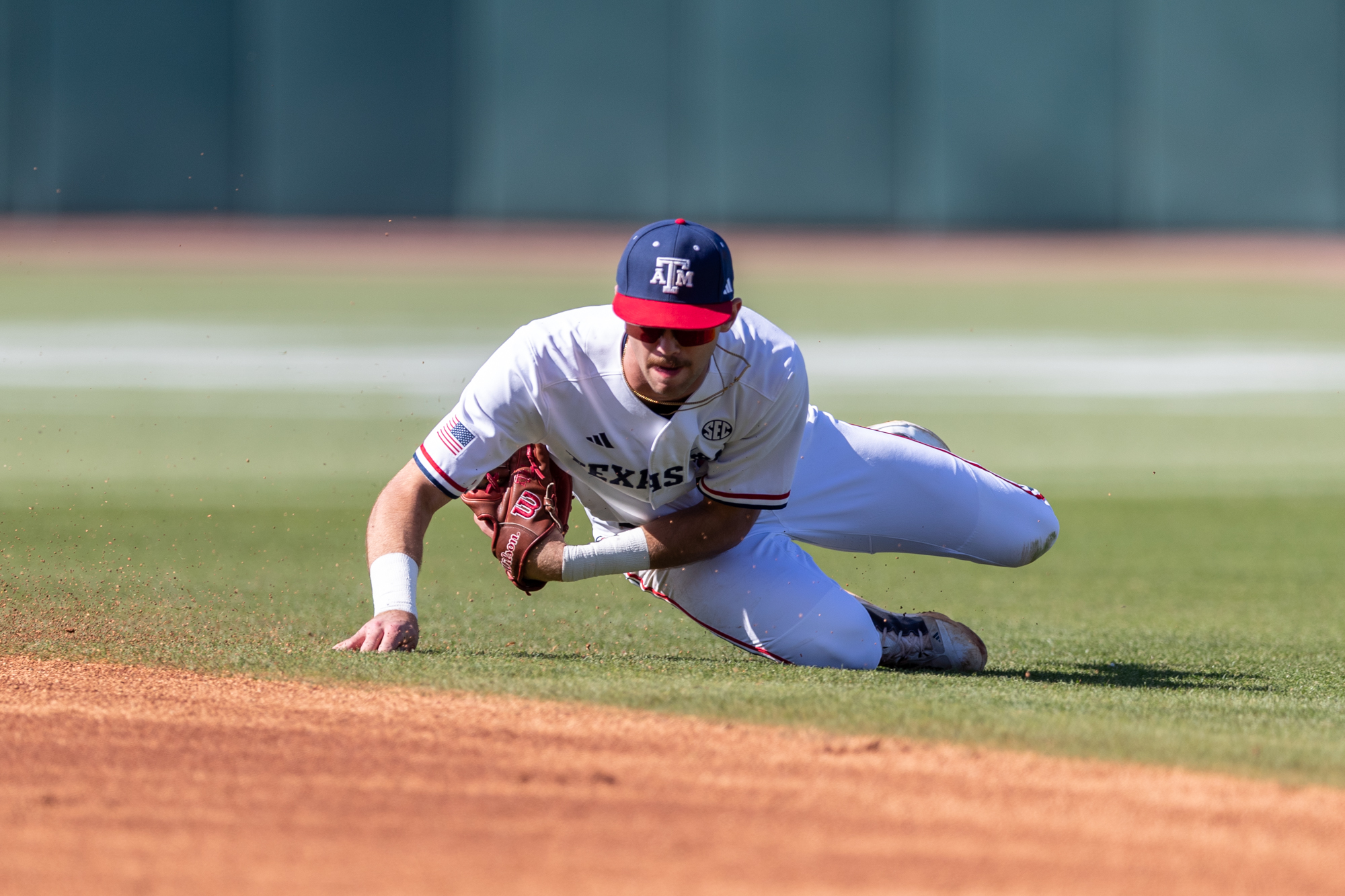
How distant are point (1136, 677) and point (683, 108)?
22.9 m

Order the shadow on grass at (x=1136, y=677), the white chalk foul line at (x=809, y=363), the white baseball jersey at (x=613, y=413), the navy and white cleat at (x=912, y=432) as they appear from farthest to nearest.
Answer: the white chalk foul line at (x=809, y=363), the navy and white cleat at (x=912, y=432), the shadow on grass at (x=1136, y=677), the white baseball jersey at (x=613, y=413)

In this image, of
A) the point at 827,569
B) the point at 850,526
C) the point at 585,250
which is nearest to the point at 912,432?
the point at 850,526

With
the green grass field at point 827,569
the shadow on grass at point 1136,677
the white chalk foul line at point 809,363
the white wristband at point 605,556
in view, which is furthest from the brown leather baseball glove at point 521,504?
the white chalk foul line at point 809,363

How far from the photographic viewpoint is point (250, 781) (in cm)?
346

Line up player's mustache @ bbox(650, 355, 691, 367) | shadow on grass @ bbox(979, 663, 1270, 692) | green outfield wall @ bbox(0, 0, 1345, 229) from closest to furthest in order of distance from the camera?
player's mustache @ bbox(650, 355, 691, 367) < shadow on grass @ bbox(979, 663, 1270, 692) < green outfield wall @ bbox(0, 0, 1345, 229)

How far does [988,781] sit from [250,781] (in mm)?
1677

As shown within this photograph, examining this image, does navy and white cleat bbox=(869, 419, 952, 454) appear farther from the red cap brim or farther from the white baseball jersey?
the red cap brim

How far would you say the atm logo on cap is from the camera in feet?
13.9

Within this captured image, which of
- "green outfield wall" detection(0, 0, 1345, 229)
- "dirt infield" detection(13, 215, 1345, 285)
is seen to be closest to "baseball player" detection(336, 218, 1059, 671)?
"dirt infield" detection(13, 215, 1345, 285)

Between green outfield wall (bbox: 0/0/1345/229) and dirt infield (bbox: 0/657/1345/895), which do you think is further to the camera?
green outfield wall (bbox: 0/0/1345/229)

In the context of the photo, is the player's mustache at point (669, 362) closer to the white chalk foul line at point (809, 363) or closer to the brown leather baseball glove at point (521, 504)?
the brown leather baseball glove at point (521, 504)

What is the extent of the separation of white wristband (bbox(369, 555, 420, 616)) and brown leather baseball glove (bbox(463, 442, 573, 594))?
1.21 ft

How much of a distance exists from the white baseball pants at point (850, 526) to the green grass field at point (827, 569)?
0.71 ft

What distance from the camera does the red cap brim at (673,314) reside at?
425 centimetres
